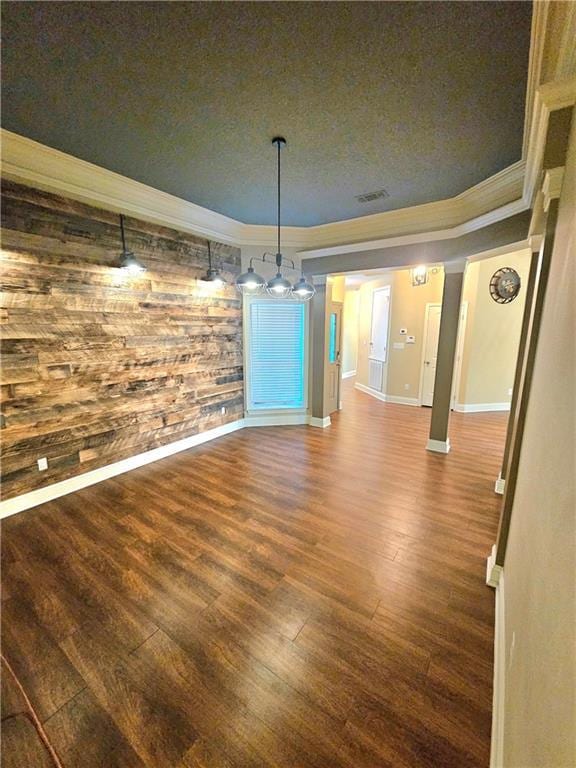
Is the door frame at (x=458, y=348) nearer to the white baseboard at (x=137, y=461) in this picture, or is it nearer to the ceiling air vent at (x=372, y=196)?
the white baseboard at (x=137, y=461)

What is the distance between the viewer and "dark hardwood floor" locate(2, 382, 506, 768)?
127cm

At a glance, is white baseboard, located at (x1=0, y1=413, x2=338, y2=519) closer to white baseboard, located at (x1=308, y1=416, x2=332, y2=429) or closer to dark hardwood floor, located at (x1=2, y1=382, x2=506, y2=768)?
white baseboard, located at (x1=308, y1=416, x2=332, y2=429)

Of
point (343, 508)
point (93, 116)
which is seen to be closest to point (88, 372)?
point (93, 116)

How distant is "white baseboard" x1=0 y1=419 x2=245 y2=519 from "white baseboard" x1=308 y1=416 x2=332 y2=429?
1473 mm

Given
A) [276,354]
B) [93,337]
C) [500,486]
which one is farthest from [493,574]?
[93,337]

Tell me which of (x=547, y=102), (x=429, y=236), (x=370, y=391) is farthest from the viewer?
(x=370, y=391)

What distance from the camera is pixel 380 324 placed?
7.30 metres

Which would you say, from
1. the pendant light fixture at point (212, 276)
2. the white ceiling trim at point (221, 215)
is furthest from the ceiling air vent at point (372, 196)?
the pendant light fixture at point (212, 276)

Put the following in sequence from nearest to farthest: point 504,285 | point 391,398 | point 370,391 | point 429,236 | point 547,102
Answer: point 547,102 < point 429,236 < point 504,285 < point 391,398 < point 370,391

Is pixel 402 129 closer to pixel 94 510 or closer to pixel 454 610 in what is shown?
pixel 454 610

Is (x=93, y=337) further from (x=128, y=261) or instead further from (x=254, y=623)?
(x=254, y=623)

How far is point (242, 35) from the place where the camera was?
1.52m

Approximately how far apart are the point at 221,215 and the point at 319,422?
341cm

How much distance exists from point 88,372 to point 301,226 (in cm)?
340
